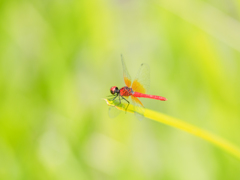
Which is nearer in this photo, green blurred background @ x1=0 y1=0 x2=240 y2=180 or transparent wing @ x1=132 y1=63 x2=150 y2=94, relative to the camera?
transparent wing @ x1=132 y1=63 x2=150 y2=94

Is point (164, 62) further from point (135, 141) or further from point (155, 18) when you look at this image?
point (135, 141)

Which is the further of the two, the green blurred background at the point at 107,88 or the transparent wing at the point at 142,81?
the green blurred background at the point at 107,88

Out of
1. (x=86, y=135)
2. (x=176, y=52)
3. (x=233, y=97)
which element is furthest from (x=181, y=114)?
(x=86, y=135)

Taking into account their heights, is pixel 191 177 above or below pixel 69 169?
above
